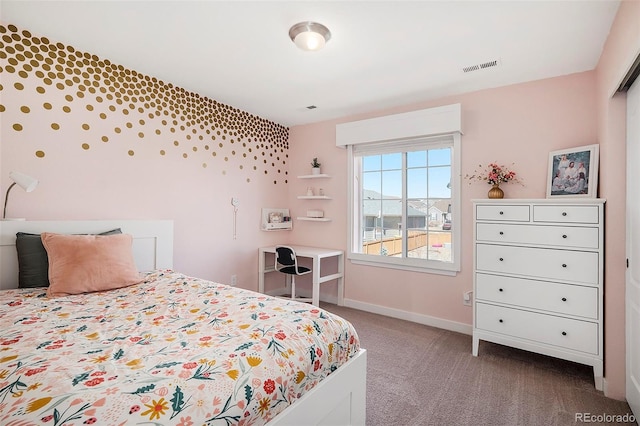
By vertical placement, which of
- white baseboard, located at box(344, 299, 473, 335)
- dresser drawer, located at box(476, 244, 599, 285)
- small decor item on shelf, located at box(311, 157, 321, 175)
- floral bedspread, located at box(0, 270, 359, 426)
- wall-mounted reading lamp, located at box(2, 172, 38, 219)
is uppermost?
small decor item on shelf, located at box(311, 157, 321, 175)

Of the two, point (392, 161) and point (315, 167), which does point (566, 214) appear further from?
point (315, 167)

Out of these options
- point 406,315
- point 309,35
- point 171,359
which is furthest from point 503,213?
point 171,359

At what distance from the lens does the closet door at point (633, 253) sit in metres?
1.80

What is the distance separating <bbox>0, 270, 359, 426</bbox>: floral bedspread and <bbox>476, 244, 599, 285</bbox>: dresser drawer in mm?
1573

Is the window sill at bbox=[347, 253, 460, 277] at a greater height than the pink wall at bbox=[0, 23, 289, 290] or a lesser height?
lesser

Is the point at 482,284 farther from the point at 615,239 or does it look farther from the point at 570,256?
the point at 615,239

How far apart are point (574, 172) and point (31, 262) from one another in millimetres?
4039

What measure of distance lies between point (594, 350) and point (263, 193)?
11.6 feet

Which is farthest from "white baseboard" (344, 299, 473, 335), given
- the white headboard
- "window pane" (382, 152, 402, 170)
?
the white headboard

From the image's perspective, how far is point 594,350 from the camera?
2.14m

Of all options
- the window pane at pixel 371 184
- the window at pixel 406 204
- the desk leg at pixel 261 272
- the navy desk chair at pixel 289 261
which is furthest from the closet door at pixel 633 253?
the desk leg at pixel 261 272

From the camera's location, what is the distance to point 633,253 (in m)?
1.88

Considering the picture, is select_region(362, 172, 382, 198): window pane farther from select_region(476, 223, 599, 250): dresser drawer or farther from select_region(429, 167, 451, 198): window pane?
select_region(476, 223, 599, 250): dresser drawer

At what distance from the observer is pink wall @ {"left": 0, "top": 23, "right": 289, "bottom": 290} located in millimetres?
2246
